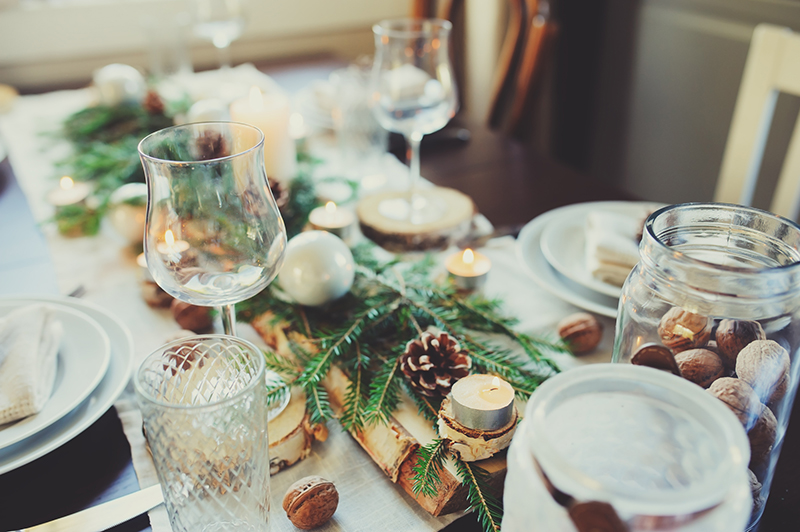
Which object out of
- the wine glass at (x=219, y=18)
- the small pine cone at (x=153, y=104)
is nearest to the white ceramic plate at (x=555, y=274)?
the small pine cone at (x=153, y=104)

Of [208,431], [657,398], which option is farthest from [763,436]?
[208,431]

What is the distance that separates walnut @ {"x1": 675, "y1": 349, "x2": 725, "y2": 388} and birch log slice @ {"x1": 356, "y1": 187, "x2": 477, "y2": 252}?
0.43 metres

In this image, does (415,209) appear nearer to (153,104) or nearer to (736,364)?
(736,364)

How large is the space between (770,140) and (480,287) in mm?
1177

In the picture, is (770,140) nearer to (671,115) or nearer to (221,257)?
(671,115)

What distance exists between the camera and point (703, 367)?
1.33 ft

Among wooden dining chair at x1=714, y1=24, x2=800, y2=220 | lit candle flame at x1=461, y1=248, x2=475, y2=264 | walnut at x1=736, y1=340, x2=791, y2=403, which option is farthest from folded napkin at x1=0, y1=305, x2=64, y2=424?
wooden dining chair at x1=714, y1=24, x2=800, y2=220

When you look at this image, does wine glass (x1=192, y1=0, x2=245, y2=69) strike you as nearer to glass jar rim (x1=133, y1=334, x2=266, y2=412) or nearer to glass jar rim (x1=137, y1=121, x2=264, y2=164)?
glass jar rim (x1=137, y1=121, x2=264, y2=164)

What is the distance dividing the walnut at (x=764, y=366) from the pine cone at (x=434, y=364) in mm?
209

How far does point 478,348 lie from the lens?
57 centimetres

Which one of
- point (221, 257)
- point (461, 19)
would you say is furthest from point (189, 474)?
point (461, 19)

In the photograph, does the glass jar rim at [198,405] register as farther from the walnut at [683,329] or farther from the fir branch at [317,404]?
the walnut at [683,329]

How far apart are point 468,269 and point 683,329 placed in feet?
1.02

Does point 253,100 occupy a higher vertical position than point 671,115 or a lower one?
higher
